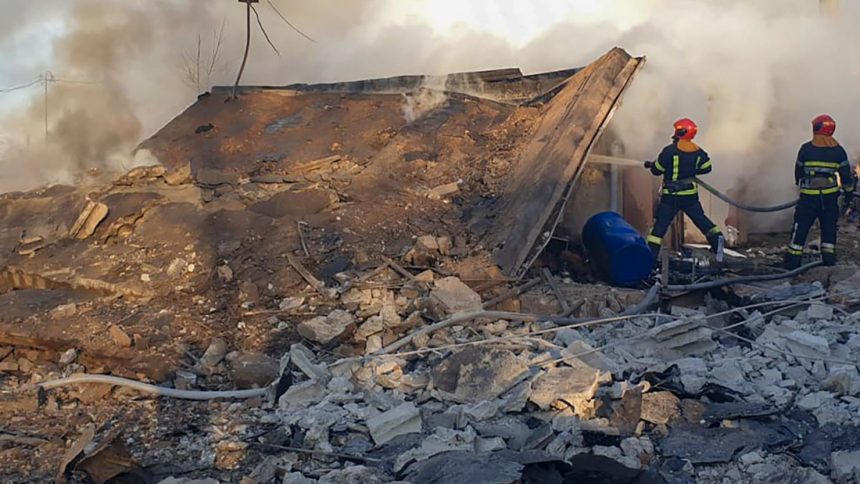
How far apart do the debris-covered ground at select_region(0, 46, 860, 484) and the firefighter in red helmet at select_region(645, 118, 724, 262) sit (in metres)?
0.64

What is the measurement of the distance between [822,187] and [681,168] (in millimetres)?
1317

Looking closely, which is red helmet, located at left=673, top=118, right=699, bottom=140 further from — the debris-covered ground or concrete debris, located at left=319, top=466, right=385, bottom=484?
concrete debris, located at left=319, top=466, right=385, bottom=484

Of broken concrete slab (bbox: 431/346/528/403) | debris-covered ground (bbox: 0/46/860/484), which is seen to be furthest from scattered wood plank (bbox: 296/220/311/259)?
broken concrete slab (bbox: 431/346/528/403)

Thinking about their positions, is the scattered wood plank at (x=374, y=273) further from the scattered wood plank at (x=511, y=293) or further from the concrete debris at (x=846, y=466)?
the concrete debris at (x=846, y=466)

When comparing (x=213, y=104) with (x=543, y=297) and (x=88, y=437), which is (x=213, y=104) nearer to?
(x=543, y=297)

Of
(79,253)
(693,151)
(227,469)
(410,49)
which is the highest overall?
(410,49)

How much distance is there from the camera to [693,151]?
7898 millimetres

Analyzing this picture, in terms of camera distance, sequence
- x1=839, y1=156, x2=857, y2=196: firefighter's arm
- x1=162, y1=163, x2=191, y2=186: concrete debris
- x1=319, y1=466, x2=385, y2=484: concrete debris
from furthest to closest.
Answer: x1=162, y1=163, x2=191, y2=186: concrete debris, x1=839, y1=156, x2=857, y2=196: firefighter's arm, x1=319, y1=466, x2=385, y2=484: concrete debris

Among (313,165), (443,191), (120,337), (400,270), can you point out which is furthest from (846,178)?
(120,337)

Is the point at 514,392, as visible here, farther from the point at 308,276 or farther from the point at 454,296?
the point at 308,276

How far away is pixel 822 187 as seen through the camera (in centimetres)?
764

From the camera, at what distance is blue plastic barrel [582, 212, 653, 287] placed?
7.06 meters

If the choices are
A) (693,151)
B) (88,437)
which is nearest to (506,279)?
(693,151)

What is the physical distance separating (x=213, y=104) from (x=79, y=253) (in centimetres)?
462
